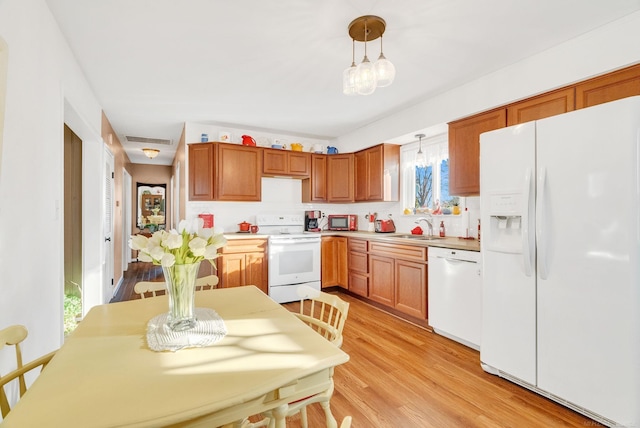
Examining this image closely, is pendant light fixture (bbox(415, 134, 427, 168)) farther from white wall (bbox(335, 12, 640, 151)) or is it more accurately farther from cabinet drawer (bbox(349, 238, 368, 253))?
cabinet drawer (bbox(349, 238, 368, 253))

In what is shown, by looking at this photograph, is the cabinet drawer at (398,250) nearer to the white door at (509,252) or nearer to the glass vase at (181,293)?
the white door at (509,252)

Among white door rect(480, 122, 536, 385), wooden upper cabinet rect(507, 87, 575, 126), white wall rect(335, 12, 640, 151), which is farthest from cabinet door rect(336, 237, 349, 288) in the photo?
wooden upper cabinet rect(507, 87, 575, 126)

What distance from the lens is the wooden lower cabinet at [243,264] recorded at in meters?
3.65

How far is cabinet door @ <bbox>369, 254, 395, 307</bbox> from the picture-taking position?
344 cm

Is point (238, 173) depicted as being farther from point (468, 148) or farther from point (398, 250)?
point (468, 148)

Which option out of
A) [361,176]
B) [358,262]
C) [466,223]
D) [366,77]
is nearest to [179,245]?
[366,77]

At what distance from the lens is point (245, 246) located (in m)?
3.80

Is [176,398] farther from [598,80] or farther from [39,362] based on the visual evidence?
[598,80]

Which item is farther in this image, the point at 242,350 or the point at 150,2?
the point at 150,2

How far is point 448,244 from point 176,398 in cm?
253

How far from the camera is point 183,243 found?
120 centimetres

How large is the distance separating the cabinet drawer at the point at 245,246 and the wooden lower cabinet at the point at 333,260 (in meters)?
0.92

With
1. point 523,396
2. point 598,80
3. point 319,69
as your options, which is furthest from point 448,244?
point 319,69

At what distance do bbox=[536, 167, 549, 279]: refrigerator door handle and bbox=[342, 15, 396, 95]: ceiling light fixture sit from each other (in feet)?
3.84
